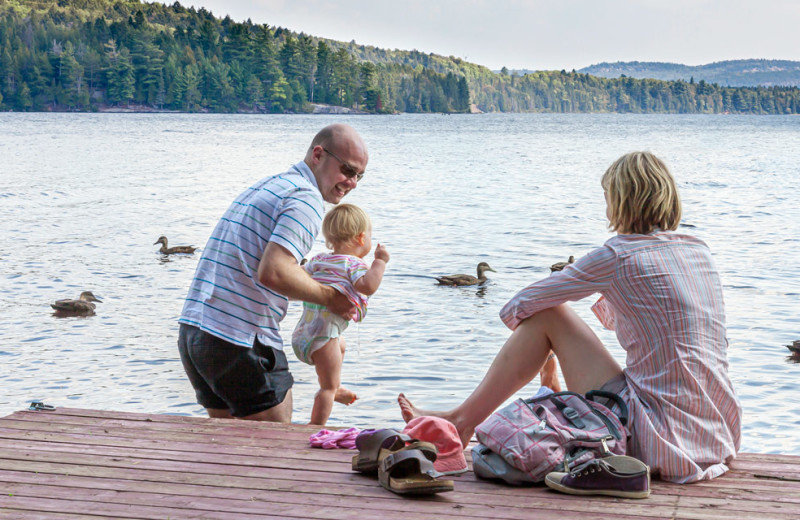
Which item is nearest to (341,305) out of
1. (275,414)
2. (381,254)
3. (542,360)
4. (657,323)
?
(381,254)

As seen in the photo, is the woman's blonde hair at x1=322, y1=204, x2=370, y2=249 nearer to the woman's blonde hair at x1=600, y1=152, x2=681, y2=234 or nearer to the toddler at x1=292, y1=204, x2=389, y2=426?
the toddler at x1=292, y1=204, x2=389, y2=426

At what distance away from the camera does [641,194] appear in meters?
3.35

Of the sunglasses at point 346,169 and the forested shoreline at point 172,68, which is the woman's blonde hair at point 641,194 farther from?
the forested shoreline at point 172,68

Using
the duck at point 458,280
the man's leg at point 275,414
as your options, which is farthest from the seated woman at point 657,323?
the duck at point 458,280

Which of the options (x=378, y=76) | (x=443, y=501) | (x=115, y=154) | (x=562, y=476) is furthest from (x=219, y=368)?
(x=378, y=76)

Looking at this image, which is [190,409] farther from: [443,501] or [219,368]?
[443,501]

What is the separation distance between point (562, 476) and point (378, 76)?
505 ft

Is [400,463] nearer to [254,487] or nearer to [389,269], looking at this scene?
[254,487]

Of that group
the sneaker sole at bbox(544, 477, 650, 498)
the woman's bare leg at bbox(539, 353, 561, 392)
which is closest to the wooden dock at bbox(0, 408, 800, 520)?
the sneaker sole at bbox(544, 477, 650, 498)

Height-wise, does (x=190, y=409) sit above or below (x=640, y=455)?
below

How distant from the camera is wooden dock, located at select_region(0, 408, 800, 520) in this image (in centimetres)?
297

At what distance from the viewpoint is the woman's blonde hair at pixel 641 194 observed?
3.32 meters

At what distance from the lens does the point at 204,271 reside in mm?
3863

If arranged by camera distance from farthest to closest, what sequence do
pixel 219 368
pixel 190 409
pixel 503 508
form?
pixel 190 409, pixel 219 368, pixel 503 508
